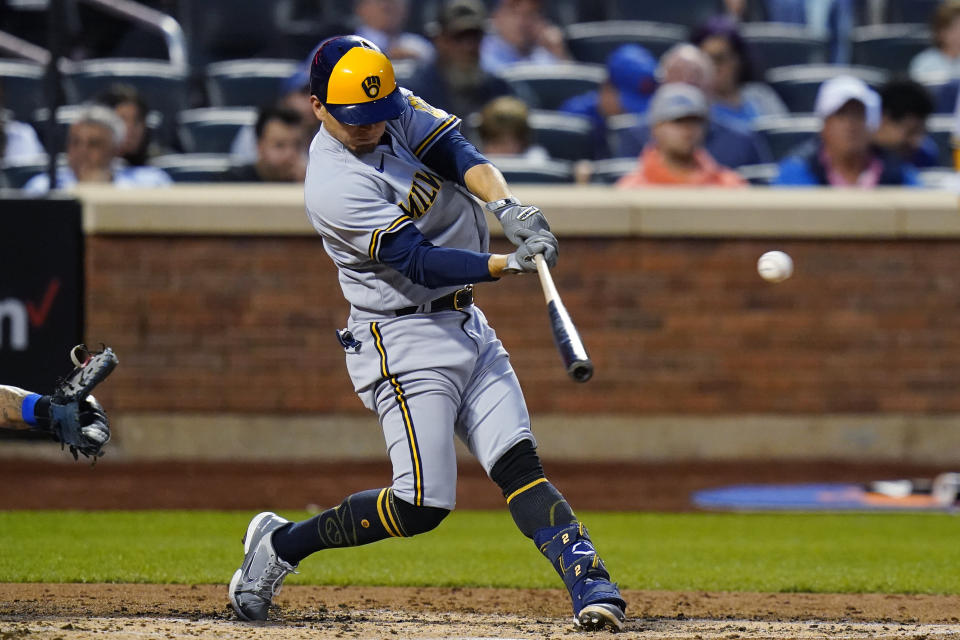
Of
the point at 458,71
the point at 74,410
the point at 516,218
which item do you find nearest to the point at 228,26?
the point at 458,71

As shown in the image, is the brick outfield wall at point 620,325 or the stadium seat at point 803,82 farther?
the stadium seat at point 803,82

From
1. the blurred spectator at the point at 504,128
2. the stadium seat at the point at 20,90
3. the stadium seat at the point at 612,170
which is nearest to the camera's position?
the blurred spectator at the point at 504,128

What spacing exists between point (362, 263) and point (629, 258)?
501 cm

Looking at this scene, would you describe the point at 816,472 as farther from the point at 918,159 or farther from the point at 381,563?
the point at 381,563

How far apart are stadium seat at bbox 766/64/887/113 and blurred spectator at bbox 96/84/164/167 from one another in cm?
476

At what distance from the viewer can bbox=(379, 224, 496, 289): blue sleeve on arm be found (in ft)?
14.1

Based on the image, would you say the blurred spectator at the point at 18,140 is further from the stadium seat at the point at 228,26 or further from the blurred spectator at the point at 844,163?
the blurred spectator at the point at 844,163

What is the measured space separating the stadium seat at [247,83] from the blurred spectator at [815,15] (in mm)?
3872

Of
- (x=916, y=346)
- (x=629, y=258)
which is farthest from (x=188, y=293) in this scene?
(x=916, y=346)

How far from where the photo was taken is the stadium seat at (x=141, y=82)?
10.5 m

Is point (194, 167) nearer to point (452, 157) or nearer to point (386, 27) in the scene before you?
point (386, 27)

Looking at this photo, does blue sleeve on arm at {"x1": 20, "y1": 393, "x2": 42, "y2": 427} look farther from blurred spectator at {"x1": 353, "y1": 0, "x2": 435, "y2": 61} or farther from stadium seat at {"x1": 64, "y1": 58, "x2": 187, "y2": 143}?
blurred spectator at {"x1": 353, "y1": 0, "x2": 435, "y2": 61}

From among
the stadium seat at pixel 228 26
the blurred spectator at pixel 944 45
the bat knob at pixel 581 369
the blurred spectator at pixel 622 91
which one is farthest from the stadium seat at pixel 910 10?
the bat knob at pixel 581 369

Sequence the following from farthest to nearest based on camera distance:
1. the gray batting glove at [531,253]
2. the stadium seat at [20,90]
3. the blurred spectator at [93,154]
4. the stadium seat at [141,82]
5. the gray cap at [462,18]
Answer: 1. the stadium seat at [141,82]
2. the stadium seat at [20,90]
3. the gray cap at [462,18]
4. the blurred spectator at [93,154]
5. the gray batting glove at [531,253]
